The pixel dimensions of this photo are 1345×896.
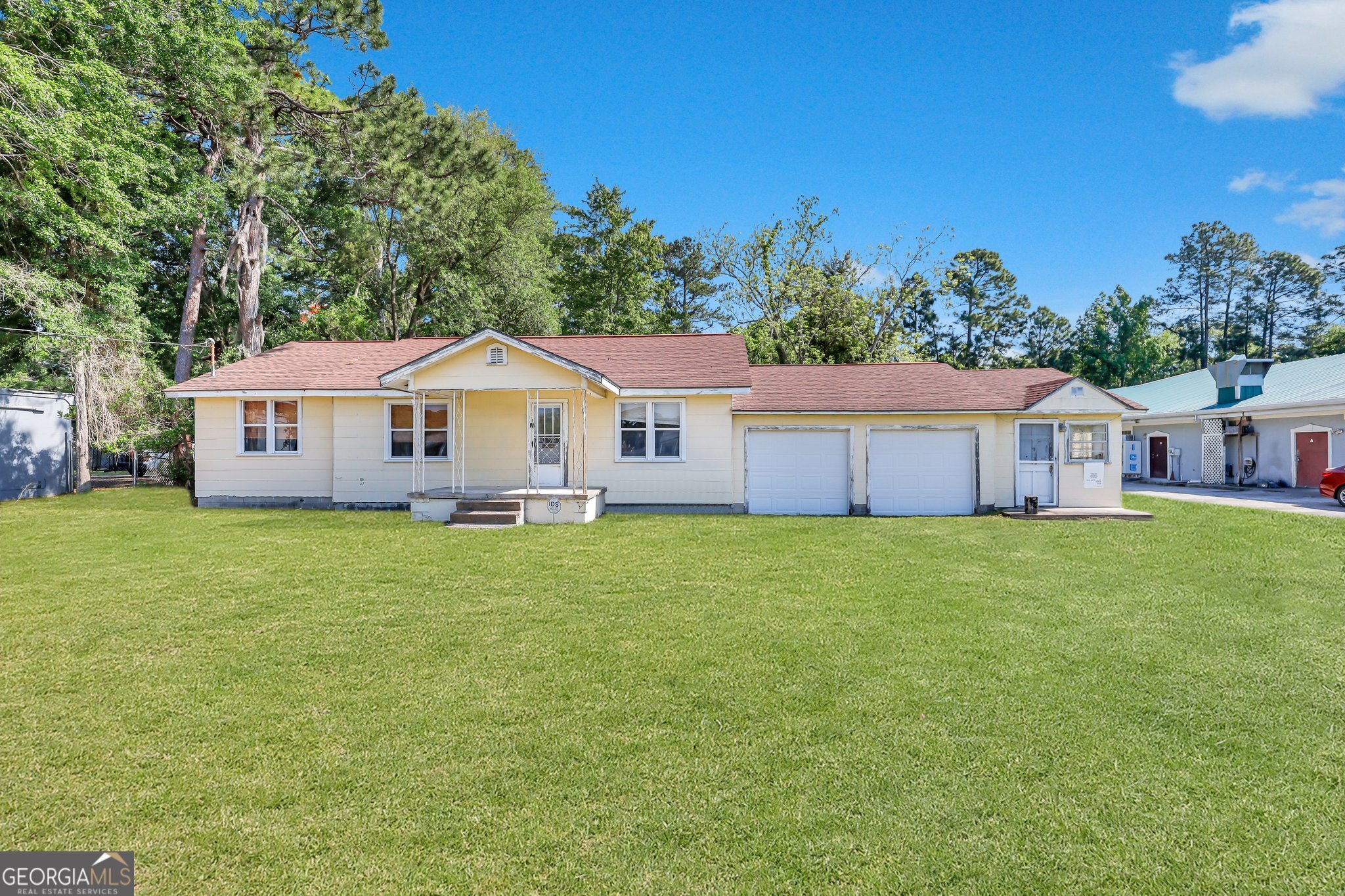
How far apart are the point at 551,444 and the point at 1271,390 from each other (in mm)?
24722

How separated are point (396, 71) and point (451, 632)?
23737mm

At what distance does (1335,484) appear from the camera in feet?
52.8

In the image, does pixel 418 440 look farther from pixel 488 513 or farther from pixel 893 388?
pixel 893 388

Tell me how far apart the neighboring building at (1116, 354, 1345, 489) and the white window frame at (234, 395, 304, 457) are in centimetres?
2363

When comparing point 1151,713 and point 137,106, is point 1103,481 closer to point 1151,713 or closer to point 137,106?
point 1151,713

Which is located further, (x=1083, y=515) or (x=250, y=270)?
(x=250, y=270)

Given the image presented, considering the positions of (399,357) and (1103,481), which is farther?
(399,357)

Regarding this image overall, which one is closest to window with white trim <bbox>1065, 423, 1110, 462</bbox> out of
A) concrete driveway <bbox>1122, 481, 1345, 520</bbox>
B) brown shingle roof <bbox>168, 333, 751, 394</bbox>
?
concrete driveway <bbox>1122, 481, 1345, 520</bbox>

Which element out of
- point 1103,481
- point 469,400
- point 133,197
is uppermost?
point 133,197

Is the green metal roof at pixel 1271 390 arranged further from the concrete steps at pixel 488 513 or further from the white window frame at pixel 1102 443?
the concrete steps at pixel 488 513

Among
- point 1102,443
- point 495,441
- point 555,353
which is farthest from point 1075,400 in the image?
point 495,441

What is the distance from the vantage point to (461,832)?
287 centimetres

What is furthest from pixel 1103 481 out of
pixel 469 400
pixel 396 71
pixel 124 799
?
pixel 396 71

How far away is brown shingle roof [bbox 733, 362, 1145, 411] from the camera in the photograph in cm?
1455
